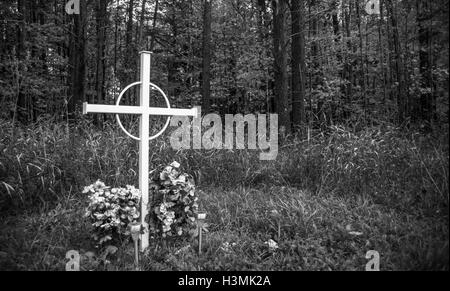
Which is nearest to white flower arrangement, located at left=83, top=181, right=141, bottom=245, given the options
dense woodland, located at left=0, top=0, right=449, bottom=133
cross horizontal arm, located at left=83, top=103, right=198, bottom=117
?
cross horizontal arm, located at left=83, top=103, right=198, bottom=117

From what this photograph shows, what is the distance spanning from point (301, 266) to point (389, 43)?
529 inches

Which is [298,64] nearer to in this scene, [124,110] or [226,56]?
[124,110]

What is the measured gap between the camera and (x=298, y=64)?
848 cm

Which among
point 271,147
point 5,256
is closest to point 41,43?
point 271,147

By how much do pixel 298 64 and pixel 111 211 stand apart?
20.8 feet

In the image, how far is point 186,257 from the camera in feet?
11.9

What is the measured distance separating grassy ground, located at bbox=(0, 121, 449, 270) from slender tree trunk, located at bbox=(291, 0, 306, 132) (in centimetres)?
218

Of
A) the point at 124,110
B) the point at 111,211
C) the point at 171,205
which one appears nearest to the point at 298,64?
the point at 124,110

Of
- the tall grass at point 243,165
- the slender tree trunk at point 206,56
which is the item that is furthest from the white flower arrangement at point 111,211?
the slender tree trunk at point 206,56

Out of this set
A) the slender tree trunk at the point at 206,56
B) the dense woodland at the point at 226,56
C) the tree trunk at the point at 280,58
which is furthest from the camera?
Result: the slender tree trunk at the point at 206,56

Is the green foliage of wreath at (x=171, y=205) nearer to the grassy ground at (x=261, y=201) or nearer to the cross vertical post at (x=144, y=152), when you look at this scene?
the cross vertical post at (x=144, y=152)

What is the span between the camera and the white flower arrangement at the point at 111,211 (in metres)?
3.54

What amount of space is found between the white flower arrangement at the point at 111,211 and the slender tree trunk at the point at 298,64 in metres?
5.60
